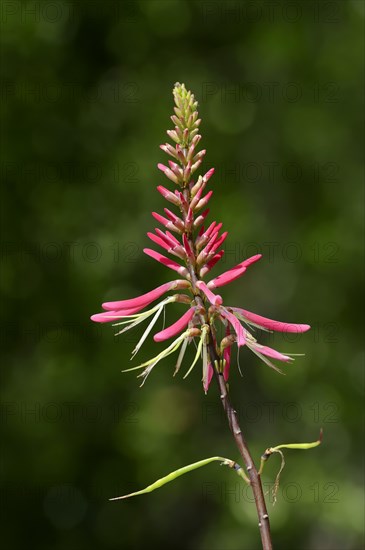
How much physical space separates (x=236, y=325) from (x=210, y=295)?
83 millimetres

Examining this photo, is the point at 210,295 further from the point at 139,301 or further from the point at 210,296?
the point at 139,301

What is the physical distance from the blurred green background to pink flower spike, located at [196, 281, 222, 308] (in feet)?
24.5

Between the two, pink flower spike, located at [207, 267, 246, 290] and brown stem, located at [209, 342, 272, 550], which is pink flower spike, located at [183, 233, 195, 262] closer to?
pink flower spike, located at [207, 267, 246, 290]

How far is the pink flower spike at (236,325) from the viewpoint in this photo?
1.63 meters

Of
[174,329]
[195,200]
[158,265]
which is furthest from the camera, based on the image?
[158,265]

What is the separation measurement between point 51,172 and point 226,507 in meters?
4.46

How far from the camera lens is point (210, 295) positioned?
167 cm

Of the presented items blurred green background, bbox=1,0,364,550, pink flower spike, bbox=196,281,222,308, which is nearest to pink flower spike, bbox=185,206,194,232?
pink flower spike, bbox=196,281,222,308

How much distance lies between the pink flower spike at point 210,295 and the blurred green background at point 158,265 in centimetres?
746

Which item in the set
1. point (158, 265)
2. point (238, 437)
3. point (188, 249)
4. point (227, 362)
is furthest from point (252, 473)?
point (158, 265)

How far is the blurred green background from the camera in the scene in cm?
927

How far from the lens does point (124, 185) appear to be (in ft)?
32.5

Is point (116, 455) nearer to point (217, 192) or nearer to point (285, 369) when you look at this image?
point (285, 369)

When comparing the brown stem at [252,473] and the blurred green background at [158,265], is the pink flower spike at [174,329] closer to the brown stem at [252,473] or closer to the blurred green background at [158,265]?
the brown stem at [252,473]
